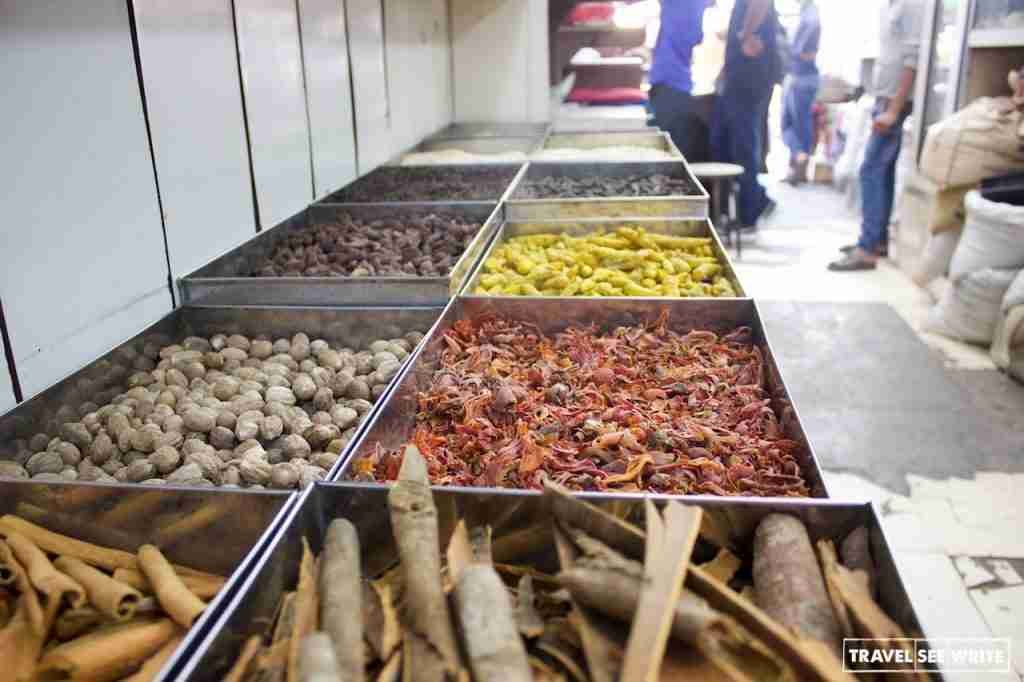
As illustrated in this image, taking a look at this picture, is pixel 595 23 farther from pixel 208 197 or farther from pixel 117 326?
pixel 117 326

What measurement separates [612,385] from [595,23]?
656cm

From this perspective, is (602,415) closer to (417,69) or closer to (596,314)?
(596,314)

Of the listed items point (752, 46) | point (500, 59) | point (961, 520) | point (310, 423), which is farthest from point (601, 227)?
point (752, 46)

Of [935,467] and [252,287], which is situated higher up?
[252,287]

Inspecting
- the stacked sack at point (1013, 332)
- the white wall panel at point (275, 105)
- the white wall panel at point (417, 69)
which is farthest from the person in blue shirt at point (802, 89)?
the white wall panel at point (275, 105)

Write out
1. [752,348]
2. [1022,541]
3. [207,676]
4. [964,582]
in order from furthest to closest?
[1022,541]
[964,582]
[752,348]
[207,676]

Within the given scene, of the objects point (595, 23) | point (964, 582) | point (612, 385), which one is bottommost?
point (964, 582)

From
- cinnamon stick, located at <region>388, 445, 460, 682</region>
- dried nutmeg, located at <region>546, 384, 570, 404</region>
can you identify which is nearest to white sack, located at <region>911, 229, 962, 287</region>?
dried nutmeg, located at <region>546, 384, 570, 404</region>

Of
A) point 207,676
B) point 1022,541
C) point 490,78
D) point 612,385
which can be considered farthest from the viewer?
point 490,78

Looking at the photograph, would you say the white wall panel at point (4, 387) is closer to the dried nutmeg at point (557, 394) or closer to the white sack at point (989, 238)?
the dried nutmeg at point (557, 394)

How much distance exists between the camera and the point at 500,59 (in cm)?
585

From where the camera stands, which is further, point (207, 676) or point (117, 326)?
point (117, 326)

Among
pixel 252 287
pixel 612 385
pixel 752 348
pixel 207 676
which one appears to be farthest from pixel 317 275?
pixel 207 676

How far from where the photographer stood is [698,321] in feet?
7.55
